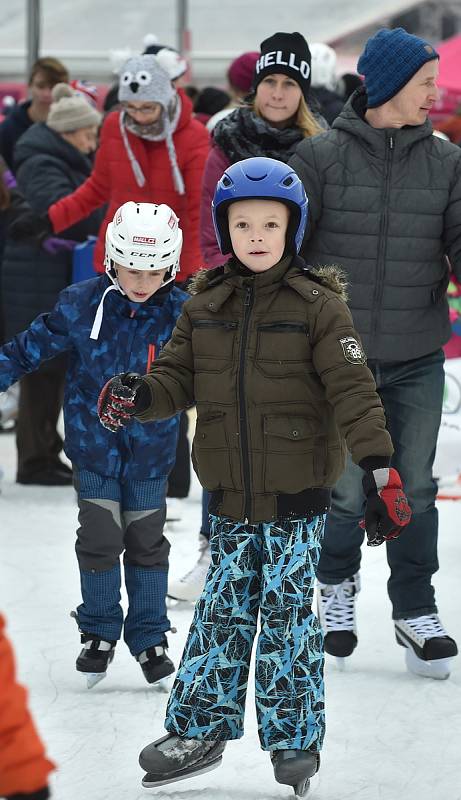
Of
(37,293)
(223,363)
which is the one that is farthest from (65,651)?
(37,293)

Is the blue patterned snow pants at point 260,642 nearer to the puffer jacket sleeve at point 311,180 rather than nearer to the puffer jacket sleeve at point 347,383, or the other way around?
the puffer jacket sleeve at point 347,383

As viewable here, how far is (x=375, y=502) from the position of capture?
304cm

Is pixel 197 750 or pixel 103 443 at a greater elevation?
pixel 103 443

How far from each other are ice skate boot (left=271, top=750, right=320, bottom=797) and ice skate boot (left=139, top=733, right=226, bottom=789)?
0.16m

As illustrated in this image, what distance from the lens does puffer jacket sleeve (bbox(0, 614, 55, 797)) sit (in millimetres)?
2000

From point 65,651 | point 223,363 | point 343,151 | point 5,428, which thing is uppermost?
point 343,151

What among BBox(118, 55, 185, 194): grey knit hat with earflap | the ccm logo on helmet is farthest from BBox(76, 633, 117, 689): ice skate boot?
BBox(118, 55, 185, 194): grey knit hat with earflap

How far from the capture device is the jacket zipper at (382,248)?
4.05 metres

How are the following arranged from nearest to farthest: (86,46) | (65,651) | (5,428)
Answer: (65,651), (5,428), (86,46)

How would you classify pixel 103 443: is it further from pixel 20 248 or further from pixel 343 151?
pixel 20 248

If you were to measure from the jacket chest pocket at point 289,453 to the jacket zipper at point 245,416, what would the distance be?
0.14ft

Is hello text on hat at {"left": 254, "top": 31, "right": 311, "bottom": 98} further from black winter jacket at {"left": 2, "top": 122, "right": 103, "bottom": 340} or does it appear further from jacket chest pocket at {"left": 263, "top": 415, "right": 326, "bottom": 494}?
black winter jacket at {"left": 2, "top": 122, "right": 103, "bottom": 340}

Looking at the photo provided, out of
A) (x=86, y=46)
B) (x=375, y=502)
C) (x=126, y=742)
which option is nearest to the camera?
(x=375, y=502)

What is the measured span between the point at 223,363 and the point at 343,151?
109 cm
